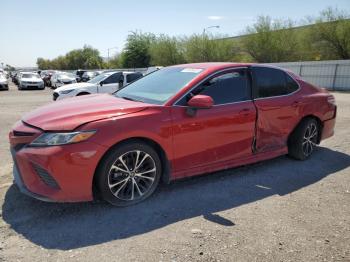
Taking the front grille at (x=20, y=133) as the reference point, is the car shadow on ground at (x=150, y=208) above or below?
below

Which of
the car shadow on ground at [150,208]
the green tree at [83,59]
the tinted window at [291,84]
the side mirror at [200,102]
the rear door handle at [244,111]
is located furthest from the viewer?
the green tree at [83,59]

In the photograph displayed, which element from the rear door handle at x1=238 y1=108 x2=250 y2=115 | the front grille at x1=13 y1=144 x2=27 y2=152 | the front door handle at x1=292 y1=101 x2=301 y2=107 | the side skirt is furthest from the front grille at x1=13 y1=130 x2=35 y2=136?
the front door handle at x1=292 y1=101 x2=301 y2=107

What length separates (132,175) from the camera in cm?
384

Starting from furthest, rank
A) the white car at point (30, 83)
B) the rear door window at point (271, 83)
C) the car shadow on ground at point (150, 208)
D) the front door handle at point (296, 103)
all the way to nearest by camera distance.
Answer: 1. the white car at point (30, 83)
2. the front door handle at point (296, 103)
3. the rear door window at point (271, 83)
4. the car shadow on ground at point (150, 208)

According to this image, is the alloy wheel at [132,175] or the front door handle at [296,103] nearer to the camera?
the alloy wheel at [132,175]

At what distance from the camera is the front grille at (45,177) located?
3.37 metres

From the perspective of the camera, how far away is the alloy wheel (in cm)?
371

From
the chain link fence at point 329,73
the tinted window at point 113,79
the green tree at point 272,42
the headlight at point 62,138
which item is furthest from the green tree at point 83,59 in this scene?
the headlight at point 62,138

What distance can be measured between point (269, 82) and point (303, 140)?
3.93ft

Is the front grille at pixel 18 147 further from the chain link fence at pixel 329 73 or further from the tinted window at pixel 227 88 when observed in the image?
the chain link fence at pixel 329 73

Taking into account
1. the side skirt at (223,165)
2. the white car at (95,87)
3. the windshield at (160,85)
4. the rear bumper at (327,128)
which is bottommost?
the side skirt at (223,165)

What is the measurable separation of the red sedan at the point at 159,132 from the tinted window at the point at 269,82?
0.05 feet

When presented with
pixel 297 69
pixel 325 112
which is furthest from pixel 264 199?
pixel 297 69

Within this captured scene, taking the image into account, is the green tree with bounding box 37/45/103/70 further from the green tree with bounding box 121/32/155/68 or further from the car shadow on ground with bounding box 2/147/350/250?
the car shadow on ground with bounding box 2/147/350/250
